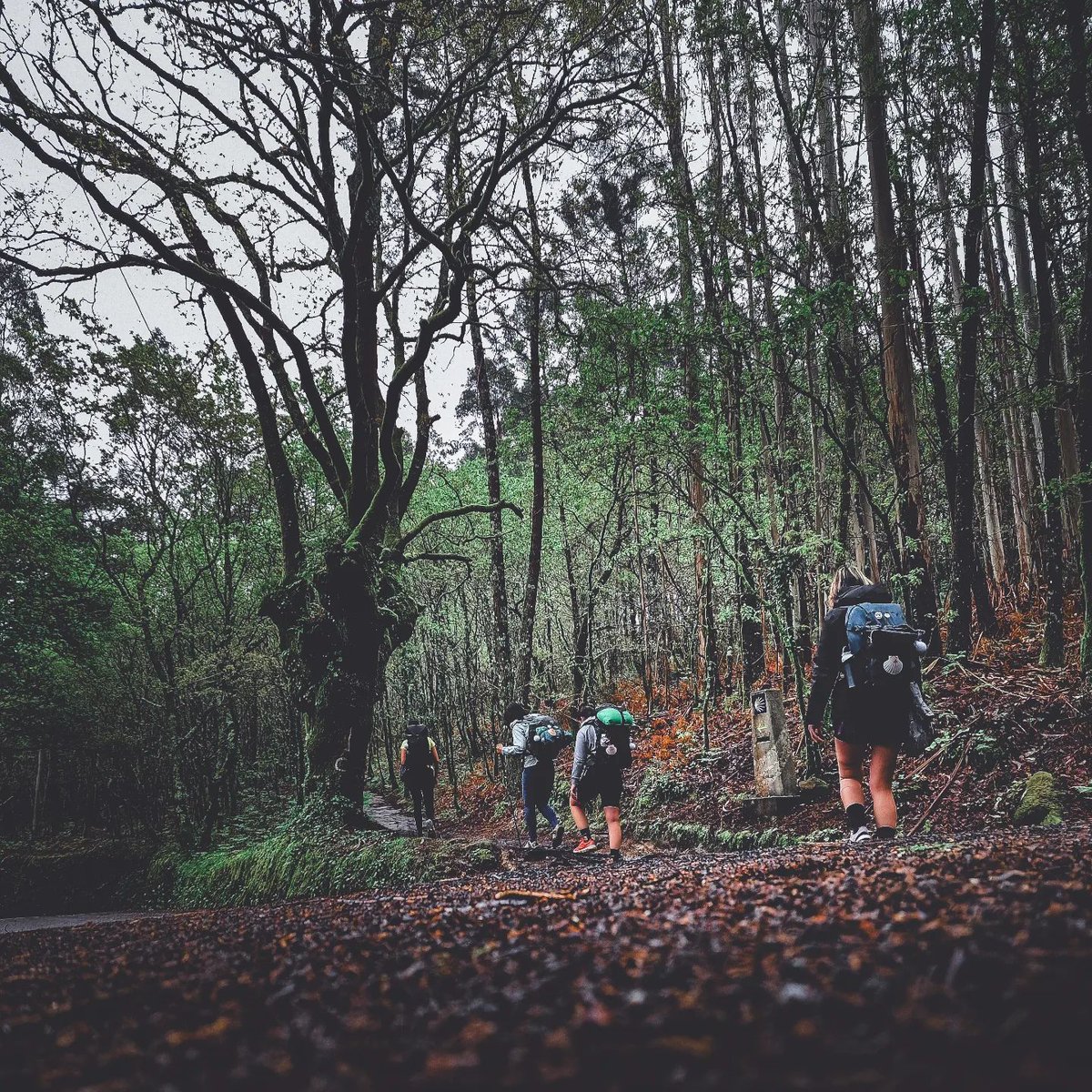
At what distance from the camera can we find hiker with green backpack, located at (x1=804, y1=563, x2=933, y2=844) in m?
4.78

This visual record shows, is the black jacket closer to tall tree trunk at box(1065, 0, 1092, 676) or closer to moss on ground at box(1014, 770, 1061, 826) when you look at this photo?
moss on ground at box(1014, 770, 1061, 826)

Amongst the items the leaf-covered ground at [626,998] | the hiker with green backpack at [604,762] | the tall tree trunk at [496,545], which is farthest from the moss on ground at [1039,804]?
the tall tree trunk at [496,545]

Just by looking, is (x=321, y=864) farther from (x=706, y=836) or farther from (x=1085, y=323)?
(x=1085, y=323)

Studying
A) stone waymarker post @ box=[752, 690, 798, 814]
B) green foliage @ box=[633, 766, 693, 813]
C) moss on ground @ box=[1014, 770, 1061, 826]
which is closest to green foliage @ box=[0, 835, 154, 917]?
green foliage @ box=[633, 766, 693, 813]

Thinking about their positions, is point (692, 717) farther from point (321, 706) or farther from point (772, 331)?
point (772, 331)

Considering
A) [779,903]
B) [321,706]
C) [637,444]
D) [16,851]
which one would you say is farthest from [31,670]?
[779,903]

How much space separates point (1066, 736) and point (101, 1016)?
830cm

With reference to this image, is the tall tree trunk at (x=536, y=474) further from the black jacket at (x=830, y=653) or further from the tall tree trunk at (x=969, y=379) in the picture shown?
the black jacket at (x=830, y=653)

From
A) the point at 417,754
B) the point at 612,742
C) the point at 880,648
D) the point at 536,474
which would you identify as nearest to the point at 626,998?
the point at 880,648

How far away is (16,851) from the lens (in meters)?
15.3

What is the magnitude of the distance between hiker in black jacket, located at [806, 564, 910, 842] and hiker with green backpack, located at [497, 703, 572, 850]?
163 inches

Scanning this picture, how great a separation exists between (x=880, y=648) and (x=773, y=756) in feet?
12.8

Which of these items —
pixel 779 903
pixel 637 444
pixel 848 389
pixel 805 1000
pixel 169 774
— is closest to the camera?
pixel 805 1000

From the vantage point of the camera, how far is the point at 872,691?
191 inches
